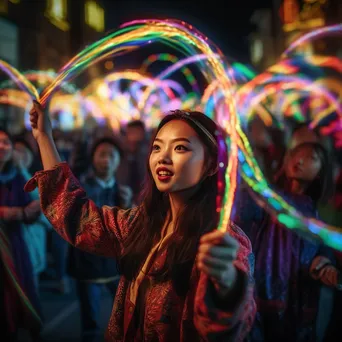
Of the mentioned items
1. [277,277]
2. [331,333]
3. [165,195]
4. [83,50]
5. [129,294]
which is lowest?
[331,333]

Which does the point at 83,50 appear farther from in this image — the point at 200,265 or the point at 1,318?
the point at 1,318

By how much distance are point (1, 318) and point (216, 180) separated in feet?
8.71

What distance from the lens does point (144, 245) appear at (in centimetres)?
182

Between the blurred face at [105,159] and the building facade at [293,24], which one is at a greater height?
the building facade at [293,24]

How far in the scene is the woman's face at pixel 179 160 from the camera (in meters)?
1.73

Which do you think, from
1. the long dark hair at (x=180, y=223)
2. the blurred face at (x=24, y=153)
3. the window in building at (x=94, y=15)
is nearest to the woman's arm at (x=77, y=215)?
the long dark hair at (x=180, y=223)

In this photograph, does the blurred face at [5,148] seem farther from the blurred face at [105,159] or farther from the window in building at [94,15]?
the window in building at [94,15]

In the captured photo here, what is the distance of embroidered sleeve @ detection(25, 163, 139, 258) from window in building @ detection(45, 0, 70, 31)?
27.8 meters

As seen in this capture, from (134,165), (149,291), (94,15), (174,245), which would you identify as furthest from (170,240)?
(94,15)

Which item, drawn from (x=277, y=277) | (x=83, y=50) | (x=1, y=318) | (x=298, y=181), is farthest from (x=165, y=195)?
(x=1, y=318)

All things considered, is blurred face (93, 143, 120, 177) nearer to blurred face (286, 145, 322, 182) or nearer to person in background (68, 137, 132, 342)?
person in background (68, 137, 132, 342)

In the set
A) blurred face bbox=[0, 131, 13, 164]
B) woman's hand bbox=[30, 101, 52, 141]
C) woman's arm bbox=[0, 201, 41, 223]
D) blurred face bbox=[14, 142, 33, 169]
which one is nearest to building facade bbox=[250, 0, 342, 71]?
blurred face bbox=[14, 142, 33, 169]

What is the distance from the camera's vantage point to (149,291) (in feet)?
5.58

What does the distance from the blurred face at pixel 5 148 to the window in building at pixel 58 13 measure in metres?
25.8
